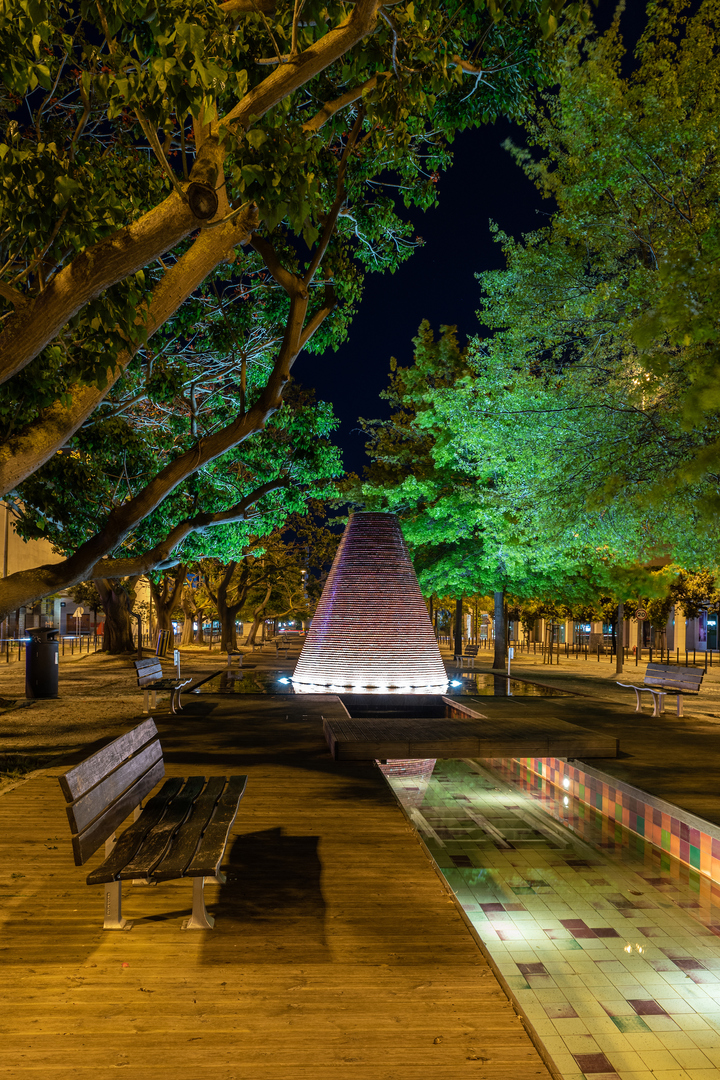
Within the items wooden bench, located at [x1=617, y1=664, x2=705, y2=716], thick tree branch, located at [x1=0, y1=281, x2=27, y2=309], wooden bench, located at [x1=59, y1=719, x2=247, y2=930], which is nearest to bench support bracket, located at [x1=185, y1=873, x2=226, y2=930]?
wooden bench, located at [x1=59, y1=719, x2=247, y2=930]

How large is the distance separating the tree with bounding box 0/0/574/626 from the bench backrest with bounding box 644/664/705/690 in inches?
364

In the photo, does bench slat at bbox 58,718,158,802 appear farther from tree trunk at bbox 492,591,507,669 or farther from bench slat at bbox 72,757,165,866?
tree trunk at bbox 492,591,507,669

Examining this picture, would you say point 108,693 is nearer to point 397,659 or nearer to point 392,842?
point 397,659

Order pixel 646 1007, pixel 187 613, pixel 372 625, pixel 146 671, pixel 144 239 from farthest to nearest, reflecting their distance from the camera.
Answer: pixel 187 613
pixel 372 625
pixel 146 671
pixel 144 239
pixel 646 1007

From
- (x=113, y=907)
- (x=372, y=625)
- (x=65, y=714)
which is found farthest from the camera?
(x=372, y=625)

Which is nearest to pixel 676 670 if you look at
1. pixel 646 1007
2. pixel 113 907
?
pixel 646 1007

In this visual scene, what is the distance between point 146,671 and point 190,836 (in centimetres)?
945

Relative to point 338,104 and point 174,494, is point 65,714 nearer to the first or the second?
point 174,494

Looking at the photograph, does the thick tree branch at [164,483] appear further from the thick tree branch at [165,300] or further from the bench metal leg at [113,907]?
the bench metal leg at [113,907]

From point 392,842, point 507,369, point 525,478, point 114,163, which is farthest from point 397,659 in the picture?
point 114,163

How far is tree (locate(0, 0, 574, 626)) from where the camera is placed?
5172 millimetres

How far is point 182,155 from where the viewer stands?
6.37 meters

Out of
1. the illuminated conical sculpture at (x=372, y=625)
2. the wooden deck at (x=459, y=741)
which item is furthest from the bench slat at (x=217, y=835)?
the illuminated conical sculpture at (x=372, y=625)

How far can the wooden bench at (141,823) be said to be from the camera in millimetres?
3801
